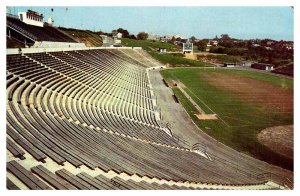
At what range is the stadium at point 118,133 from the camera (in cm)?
918

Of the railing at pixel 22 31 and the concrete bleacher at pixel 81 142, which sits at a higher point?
the railing at pixel 22 31

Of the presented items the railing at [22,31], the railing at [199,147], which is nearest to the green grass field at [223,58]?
the railing at [22,31]

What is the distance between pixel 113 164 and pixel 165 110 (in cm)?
1844

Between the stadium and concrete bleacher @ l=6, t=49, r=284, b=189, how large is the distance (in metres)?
0.04

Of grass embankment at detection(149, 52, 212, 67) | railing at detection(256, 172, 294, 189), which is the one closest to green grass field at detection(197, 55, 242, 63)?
grass embankment at detection(149, 52, 212, 67)

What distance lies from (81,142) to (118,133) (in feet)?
13.1

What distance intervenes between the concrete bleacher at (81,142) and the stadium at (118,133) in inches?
1.7

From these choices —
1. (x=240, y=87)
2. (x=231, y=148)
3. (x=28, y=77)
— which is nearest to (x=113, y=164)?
(x=28, y=77)

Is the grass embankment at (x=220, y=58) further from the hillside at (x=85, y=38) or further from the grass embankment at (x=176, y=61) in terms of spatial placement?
the hillside at (x=85, y=38)

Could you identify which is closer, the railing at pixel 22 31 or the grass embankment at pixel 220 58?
the railing at pixel 22 31

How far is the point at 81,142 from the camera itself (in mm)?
11883

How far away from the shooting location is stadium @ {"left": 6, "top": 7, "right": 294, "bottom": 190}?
9180 millimetres

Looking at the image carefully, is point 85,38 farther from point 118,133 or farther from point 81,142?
point 81,142

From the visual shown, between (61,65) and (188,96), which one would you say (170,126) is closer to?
(61,65)
